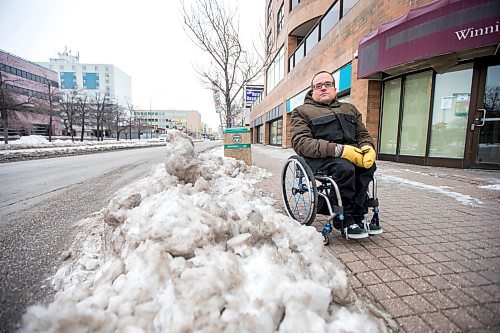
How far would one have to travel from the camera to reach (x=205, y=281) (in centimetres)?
122

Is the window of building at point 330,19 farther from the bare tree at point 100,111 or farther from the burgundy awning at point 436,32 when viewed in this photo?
the bare tree at point 100,111

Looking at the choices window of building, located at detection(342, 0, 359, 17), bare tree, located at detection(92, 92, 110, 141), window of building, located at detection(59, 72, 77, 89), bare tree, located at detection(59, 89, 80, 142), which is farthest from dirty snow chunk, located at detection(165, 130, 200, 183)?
window of building, located at detection(59, 72, 77, 89)

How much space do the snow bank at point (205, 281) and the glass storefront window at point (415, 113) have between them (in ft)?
24.8

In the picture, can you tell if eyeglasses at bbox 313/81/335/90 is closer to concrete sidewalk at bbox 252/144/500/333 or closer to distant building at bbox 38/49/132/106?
concrete sidewalk at bbox 252/144/500/333

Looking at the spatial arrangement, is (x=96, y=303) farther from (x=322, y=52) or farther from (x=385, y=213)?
(x=322, y=52)

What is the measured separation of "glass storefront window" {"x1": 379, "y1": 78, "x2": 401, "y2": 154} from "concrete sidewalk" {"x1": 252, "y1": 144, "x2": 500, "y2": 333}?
510cm

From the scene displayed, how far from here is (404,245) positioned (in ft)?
7.52

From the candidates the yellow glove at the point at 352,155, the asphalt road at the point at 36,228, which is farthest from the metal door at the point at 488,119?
the asphalt road at the point at 36,228

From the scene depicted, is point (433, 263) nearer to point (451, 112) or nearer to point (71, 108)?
point (451, 112)

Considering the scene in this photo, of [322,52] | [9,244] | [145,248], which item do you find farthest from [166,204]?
[322,52]

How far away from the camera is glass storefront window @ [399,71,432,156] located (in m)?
7.55

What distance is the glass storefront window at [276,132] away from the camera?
2173cm

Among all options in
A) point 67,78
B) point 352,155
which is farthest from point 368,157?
point 67,78

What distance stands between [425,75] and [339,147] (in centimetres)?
733
